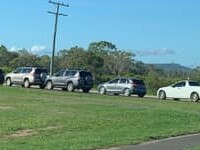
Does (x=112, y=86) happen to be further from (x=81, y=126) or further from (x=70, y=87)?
(x=81, y=126)

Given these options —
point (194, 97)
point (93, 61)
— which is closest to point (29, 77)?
point (194, 97)

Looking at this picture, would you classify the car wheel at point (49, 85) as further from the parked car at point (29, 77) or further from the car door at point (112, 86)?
the car door at point (112, 86)

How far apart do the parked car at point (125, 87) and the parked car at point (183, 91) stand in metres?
1.64

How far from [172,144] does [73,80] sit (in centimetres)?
3267

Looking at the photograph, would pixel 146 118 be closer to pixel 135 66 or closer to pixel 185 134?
pixel 185 134

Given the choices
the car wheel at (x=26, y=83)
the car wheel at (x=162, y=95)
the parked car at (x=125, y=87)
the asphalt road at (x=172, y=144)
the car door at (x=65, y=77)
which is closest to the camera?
the asphalt road at (x=172, y=144)

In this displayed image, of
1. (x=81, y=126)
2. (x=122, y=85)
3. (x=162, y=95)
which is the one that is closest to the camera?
(x=81, y=126)

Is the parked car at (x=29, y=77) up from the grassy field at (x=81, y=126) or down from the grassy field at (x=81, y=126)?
up

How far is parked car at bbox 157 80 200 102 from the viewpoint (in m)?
45.0

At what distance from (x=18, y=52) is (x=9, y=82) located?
247ft

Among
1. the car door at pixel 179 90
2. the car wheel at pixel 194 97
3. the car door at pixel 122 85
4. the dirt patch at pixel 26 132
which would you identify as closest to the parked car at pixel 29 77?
the car door at pixel 122 85

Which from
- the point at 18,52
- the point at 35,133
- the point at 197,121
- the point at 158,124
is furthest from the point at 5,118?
the point at 18,52

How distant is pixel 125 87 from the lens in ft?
158

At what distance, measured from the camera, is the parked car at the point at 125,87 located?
4769 cm
